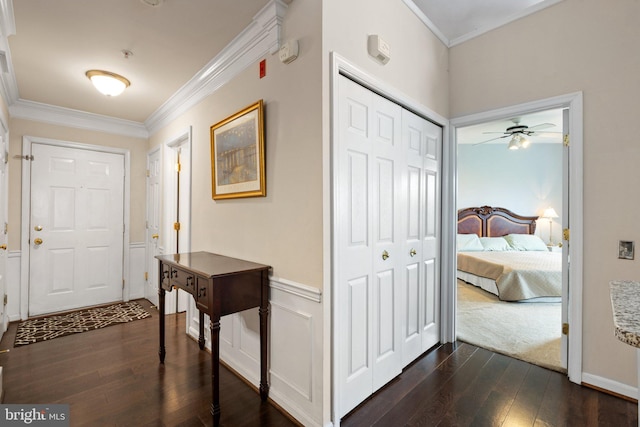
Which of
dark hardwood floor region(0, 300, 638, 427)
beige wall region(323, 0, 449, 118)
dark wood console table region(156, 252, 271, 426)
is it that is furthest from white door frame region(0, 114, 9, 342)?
beige wall region(323, 0, 449, 118)

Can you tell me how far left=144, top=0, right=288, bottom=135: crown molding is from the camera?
6.05 feet

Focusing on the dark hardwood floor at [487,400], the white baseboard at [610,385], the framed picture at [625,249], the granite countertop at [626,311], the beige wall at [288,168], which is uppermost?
the beige wall at [288,168]

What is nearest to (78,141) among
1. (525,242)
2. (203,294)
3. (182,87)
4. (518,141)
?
(182,87)

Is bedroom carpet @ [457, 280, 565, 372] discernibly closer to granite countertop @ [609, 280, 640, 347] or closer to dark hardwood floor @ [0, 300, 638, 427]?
dark hardwood floor @ [0, 300, 638, 427]

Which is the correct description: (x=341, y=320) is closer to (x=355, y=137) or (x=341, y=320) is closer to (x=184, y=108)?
(x=355, y=137)

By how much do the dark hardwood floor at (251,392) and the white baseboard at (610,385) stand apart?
6 cm

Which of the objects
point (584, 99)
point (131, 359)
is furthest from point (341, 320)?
point (584, 99)

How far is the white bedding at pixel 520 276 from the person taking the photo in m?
3.78

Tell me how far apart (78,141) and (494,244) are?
21.8ft

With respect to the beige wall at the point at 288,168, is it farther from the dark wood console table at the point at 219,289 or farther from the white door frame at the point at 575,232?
the white door frame at the point at 575,232

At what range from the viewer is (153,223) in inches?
156

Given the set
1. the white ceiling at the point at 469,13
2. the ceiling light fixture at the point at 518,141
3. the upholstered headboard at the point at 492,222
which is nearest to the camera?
the white ceiling at the point at 469,13

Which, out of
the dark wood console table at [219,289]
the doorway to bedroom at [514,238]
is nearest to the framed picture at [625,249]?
the doorway to bedroom at [514,238]

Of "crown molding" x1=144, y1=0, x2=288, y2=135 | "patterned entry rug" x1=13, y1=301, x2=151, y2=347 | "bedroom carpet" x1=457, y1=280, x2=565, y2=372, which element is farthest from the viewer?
"patterned entry rug" x1=13, y1=301, x2=151, y2=347
